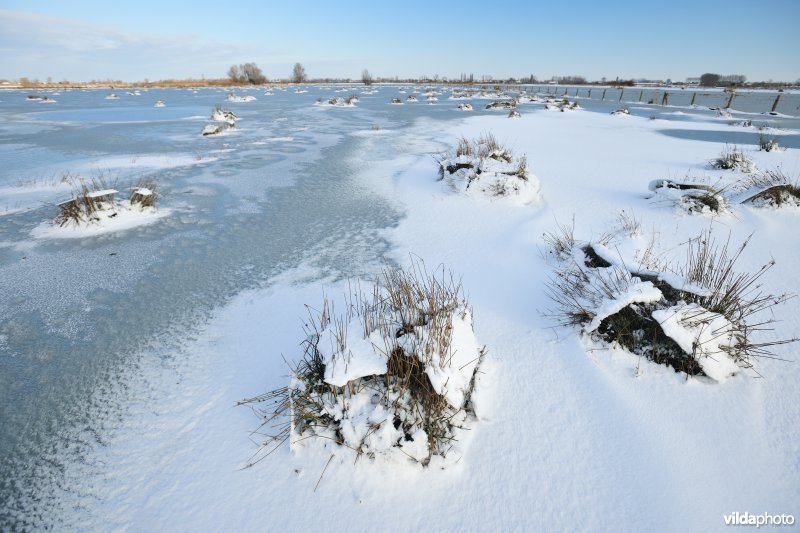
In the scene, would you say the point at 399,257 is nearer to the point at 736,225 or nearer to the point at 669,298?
the point at 669,298

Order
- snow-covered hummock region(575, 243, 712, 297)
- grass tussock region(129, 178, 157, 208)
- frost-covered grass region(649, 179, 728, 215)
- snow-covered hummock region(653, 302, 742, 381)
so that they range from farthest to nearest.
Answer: grass tussock region(129, 178, 157, 208) < frost-covered grass region(649, 179, 728, 215) < snow-covered hummock region(575, 243, 712, 297) < snow-covered hummock region(653, 302, 742, 381)

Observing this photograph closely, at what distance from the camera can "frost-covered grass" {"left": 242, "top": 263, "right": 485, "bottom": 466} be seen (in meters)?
2.53

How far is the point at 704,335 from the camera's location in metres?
3.04

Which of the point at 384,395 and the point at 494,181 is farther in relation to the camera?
the point at 494,181

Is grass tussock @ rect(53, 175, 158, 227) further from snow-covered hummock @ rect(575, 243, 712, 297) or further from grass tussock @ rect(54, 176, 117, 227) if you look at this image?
snow-covered hummock @ rect(575, 243, 712, 297)

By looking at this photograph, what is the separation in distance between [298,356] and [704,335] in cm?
349

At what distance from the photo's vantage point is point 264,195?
8.23 m

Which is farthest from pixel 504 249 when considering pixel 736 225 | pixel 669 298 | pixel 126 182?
pixel 126 182

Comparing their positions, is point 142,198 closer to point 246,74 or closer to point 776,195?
point 776,195

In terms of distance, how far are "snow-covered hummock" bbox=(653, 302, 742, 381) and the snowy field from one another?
4.4 inches

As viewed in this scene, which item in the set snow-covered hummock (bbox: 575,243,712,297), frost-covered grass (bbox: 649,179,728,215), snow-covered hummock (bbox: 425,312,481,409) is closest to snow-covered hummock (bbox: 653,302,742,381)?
snow-covered hummock (bbox: 575,243,712,297)

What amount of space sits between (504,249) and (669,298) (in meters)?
2.33

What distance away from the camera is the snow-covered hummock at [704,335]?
296 centimetres

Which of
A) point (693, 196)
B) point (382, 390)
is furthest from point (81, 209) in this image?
point (693, 196)
